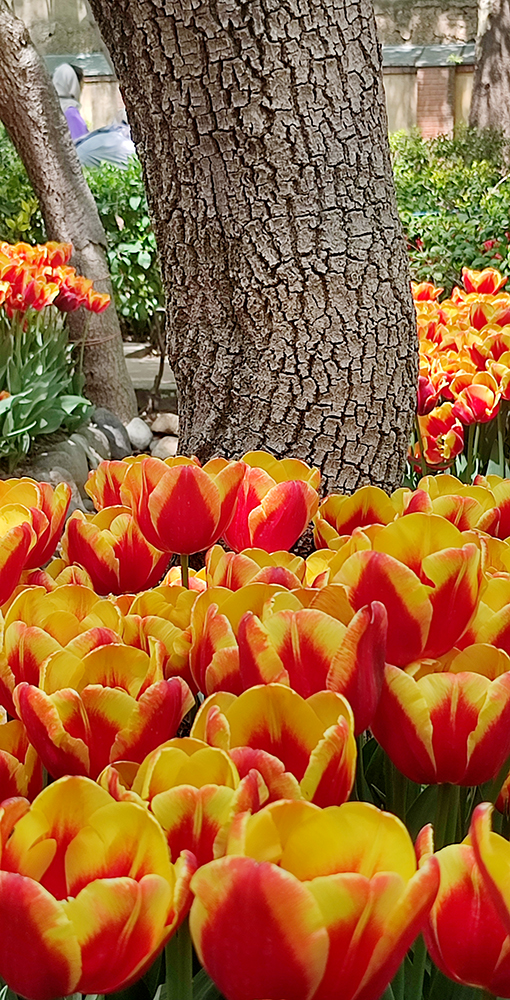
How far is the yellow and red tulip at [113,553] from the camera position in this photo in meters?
0.86

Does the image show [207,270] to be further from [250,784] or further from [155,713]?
[250,784]

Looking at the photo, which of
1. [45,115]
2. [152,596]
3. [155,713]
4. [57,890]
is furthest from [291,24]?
[45,115]

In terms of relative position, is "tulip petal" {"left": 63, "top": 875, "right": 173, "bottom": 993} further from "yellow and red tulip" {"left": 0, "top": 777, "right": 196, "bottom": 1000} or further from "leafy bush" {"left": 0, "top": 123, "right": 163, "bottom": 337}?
"leafy bush" {"left": 0, "top": 123, "right": 163, "bottom": 337}

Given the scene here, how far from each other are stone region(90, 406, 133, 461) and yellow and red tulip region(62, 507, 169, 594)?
15.8ft

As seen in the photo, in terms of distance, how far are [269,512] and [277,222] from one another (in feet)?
1.59

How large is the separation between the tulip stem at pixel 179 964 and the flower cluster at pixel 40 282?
385 cm

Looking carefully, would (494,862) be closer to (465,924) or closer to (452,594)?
(465,924)

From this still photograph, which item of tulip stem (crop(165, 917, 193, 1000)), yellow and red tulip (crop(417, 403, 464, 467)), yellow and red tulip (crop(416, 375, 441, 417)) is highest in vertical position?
tulip stem (crop(165, 917, 193, 1000))

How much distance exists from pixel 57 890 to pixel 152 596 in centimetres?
32

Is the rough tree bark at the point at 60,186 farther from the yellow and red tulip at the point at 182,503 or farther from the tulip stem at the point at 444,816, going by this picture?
the tulip stem at the point at 444,816

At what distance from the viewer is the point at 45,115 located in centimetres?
557

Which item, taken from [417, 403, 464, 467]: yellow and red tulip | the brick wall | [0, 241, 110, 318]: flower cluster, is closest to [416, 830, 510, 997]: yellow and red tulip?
[417, 403, 464, 467]: yellow and red tulip

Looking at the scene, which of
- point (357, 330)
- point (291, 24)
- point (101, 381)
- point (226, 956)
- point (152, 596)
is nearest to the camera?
point (226, 956)

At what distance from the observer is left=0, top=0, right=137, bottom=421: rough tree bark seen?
17.7 feet
